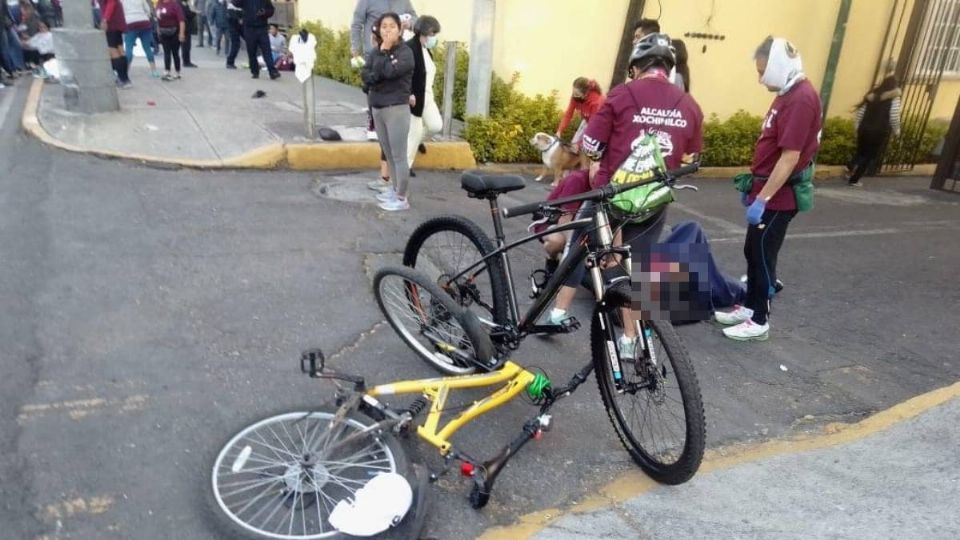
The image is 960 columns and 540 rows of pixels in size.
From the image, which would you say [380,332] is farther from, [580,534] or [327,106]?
[327,106]

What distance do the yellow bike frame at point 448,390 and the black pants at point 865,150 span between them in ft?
33.2

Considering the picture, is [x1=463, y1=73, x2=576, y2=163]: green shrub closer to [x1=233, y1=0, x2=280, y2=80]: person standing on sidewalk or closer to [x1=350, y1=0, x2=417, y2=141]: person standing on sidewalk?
[x1=350, y1=0, x2=417, y2=141]: person standing on sidewalk

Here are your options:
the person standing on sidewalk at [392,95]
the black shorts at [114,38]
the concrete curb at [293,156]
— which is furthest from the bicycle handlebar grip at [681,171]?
the black shorts at [114,38]

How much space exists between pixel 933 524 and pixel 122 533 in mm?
3330

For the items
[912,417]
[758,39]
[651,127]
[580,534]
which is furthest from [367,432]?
[758,39]

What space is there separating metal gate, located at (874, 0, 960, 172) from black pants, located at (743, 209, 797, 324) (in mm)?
8907

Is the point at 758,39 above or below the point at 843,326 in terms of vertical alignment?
above

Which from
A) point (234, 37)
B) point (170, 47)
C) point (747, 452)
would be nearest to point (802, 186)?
point (747, 452)

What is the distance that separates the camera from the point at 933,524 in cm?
304

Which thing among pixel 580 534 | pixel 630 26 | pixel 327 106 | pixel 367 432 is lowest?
pixel 580 534

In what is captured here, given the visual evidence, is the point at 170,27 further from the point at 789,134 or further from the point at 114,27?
the point at 789,134

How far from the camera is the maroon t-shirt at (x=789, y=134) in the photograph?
4242 millimetres

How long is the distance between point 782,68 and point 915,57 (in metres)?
10.1

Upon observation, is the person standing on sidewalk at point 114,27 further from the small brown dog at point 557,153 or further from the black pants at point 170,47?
the small brown dog at point 557,153
